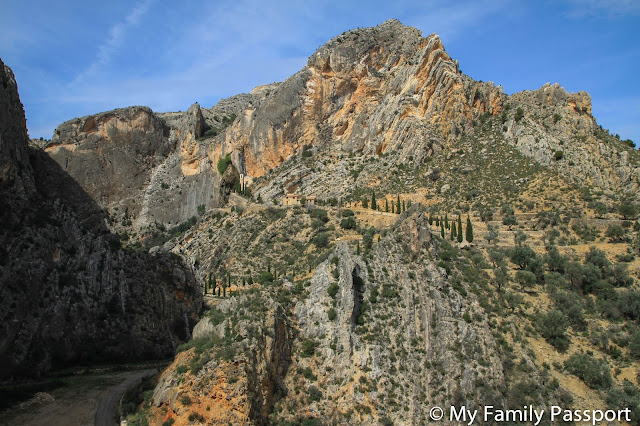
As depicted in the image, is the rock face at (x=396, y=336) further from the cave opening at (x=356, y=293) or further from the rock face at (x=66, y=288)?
the rock face at (x=66, y=288)

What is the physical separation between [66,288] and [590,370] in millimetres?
38981

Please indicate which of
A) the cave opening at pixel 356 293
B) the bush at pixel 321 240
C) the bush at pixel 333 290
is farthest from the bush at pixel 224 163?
the bush at pixel 333 290

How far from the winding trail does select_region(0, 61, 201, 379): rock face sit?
19.4 ft

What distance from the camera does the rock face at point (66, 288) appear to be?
122ft

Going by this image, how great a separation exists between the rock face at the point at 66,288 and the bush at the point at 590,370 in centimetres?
3103

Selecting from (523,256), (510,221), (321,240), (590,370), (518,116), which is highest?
(518,116)

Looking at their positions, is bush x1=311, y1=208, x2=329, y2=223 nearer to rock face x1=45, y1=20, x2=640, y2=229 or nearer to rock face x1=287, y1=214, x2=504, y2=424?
rock face x1=45, y1=20, x2=640, y2=229

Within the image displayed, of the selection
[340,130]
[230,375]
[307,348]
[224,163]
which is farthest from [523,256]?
[224,163]

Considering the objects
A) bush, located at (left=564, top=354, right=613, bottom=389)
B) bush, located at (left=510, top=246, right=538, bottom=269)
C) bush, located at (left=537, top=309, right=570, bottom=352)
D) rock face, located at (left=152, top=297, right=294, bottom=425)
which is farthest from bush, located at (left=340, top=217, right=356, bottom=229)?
bush, located at (left=564, top=354, right=613, bottom=389)

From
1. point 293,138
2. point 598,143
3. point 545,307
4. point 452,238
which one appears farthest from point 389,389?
point 293,138

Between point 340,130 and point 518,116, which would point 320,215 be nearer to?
point 340,130

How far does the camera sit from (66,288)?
1650 inches

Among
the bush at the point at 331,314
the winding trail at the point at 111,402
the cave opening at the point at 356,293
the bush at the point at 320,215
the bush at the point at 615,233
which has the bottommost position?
the winding trail at the point at 111,402

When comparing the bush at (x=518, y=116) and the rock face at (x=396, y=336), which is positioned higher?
the bush at (x=518, y=116)
